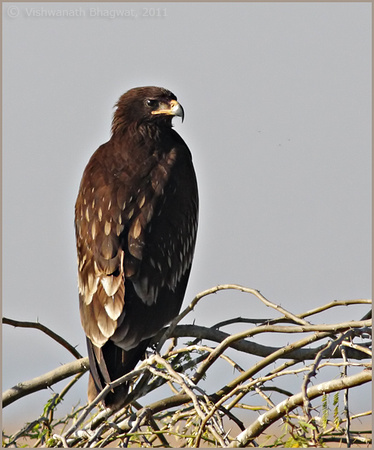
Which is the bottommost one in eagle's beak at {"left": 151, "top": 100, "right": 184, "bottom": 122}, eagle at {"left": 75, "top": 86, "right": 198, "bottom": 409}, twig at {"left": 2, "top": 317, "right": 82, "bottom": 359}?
twig at {"left": 2, "top": 317, "right": 82, "bottom": 359}

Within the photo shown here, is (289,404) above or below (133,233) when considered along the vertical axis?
below

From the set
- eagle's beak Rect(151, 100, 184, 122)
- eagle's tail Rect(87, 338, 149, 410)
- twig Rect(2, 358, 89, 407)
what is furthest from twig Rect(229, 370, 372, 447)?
eagle's beak Rect(151, 100, 184, 122)

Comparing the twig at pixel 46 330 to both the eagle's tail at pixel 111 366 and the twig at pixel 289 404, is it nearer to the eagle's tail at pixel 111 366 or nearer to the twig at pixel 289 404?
the eagle's tail at pixel 111 366

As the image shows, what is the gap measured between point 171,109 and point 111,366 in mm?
2286

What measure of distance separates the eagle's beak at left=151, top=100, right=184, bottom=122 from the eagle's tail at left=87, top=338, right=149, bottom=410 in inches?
75.5

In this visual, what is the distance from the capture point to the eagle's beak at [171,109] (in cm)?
614

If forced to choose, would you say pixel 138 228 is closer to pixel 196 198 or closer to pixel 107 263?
pixel 107 263

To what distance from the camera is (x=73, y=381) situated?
15.0 ft

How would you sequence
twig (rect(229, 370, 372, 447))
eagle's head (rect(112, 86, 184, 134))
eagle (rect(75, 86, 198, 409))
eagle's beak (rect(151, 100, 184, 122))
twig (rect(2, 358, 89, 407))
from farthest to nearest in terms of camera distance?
eagle's head (rect(112, 86, 184, 134)), eagle's beak (rect(151, 100, 184, 122)), eagle (rect(75, 86, 198, 409)), twig (rect(2, 358, 89, 407)), twig (rect(229, 370, 372, 447))

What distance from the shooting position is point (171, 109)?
20.5ft

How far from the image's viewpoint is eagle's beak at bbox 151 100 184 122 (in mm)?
6141

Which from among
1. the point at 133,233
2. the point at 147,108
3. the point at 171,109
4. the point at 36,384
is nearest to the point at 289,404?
the point at 36,384

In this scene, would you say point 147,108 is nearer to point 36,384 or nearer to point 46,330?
point 46,330

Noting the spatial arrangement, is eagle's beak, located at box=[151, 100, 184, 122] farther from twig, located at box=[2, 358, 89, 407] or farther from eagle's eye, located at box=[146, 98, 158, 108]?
twig, located at box=[2, 358, 89, 407]
